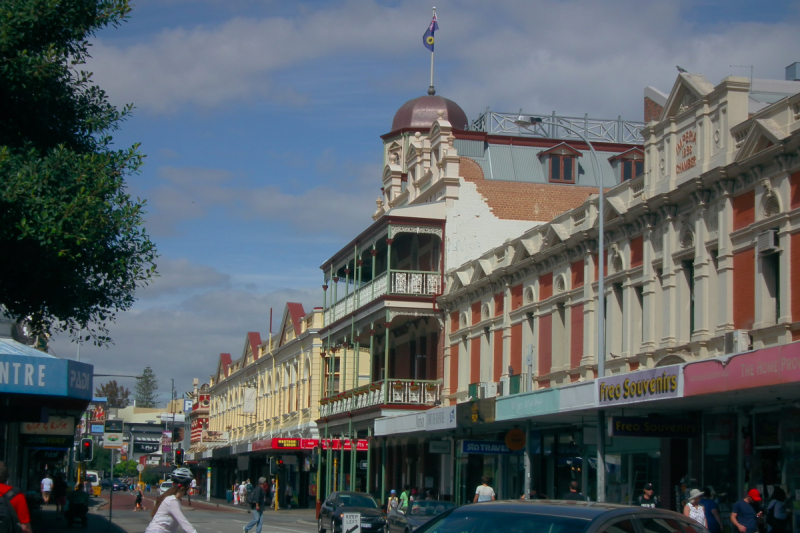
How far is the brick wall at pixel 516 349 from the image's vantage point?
3120cm

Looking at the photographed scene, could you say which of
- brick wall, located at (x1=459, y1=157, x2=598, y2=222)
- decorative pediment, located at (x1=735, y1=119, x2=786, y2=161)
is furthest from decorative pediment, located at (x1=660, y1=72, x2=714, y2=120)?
brick wall, located at (x1=459, y1=157, x2=598, y2=222)

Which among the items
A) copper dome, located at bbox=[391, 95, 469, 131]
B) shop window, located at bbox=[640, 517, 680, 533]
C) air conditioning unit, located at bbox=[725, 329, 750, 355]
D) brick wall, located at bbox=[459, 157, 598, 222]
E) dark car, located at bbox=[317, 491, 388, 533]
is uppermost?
copper dome, located at bbox=[391, 95, 469, 131]

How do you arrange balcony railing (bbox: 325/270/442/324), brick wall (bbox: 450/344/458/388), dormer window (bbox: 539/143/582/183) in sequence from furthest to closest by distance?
dormer window (bbox: 539/143/582/183)
balcony railing (bbox: 325/270/442/324)
brick wall (bbox: 450/344/458/388)

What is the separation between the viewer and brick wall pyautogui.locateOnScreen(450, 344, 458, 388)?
36219mm

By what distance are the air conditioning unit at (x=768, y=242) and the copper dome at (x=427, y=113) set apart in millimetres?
24920

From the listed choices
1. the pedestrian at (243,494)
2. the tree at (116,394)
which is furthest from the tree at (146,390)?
the pedestrian at (243,494)

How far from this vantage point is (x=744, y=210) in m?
20.9

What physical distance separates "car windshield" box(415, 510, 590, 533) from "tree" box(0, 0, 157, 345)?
731 centimetres

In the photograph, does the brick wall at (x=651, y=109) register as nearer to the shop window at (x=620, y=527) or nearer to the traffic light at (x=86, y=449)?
the traffic light at (x=86, y=449)

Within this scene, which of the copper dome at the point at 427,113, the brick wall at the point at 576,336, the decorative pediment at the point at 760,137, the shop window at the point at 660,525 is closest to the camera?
the shop window at the point at 660,525

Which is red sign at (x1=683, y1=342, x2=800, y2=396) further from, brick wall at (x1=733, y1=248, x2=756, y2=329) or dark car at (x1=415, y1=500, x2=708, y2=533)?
dark car at (x1=415, y1=500, x2=708, y2=533)

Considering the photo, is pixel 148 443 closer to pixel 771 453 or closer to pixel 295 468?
pixel 295 468

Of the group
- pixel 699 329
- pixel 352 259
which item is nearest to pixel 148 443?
pixel 352 259

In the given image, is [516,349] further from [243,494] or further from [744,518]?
[243,494]
